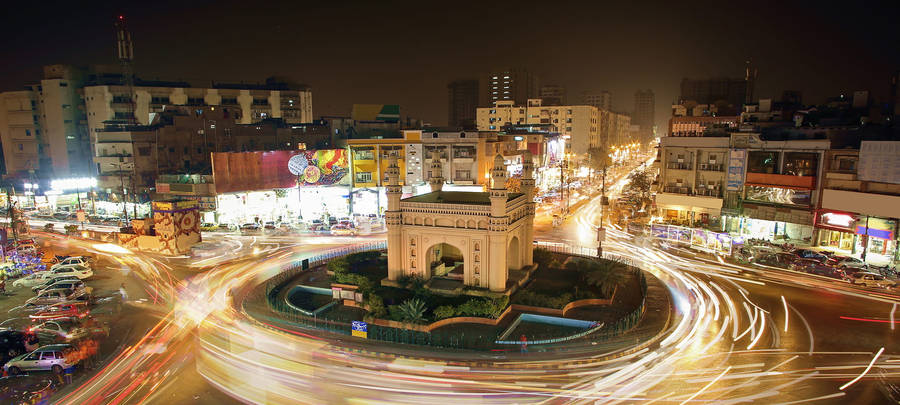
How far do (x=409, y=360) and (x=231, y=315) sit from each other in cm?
1272

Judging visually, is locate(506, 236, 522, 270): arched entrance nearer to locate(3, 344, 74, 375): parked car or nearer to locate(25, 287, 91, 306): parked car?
locate(3, 344, 74, 375): parked car

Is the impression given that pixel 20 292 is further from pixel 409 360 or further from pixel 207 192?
pixel 409 360

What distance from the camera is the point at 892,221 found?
37.8m

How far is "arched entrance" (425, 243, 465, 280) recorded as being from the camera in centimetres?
3462

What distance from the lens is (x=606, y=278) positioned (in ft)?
103

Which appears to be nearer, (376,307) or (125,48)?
(376,307)

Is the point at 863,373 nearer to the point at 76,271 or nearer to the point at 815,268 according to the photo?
the point at 815,268

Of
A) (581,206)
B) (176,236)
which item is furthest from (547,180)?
(176,236)

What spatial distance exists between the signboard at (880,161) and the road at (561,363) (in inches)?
439

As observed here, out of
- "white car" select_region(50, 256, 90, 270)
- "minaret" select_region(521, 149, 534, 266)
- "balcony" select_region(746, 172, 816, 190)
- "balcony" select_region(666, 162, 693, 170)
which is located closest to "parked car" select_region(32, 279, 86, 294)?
"white car" select_region(50, 256, 90, 270)

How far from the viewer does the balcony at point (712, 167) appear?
1994 inches

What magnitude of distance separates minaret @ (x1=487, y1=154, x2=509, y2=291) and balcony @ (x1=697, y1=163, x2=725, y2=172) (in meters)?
31.2

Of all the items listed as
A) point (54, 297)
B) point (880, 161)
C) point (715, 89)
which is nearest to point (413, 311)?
point (54, 297)

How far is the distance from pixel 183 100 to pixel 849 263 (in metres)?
89.8
